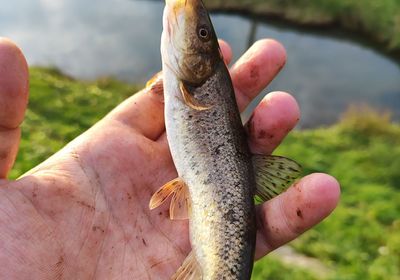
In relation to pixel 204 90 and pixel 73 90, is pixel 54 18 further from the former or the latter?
pixel 204 90

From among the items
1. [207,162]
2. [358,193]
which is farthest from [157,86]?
[358,193]

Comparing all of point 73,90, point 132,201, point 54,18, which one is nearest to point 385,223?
point 132,201

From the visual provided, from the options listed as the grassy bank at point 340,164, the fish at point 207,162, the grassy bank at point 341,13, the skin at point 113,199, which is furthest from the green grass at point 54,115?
the grassy bank at point 341,13

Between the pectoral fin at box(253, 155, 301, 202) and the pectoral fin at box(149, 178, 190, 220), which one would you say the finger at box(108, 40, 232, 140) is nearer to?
the pectoral fin at box(149, 178, 190, 220)

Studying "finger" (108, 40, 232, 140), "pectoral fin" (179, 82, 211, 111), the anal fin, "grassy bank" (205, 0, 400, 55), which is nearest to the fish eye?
"pectoral fin" (179, 82, 211, 111)

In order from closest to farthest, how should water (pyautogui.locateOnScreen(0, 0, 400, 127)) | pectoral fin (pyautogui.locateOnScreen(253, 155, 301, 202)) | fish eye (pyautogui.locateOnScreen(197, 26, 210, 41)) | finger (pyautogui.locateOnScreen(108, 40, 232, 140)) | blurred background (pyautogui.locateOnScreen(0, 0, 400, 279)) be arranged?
pectoral fin (pyautogui.locateOnScreen(253, 155, 301, 202)), fish eye (pyautogui.locateOnScreen(197, 26, 210, 41)), finger (pyautogui.locateOnScreen(108, 40, 232, 140)), blurred background (pyautogui.locateOnScreen(0, 0, 400, 279)), water (pyautogui.locateOnScreen(0, 0, 400, 127))

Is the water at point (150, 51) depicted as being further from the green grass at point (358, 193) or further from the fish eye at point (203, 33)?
the fish eye at point (203, 33)
